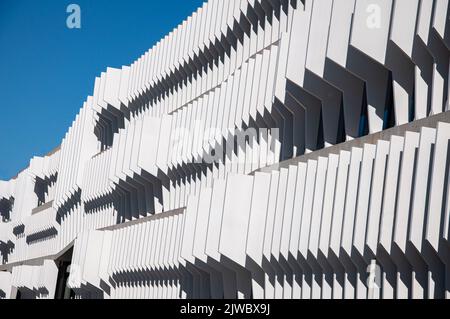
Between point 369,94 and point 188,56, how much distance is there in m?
14.8

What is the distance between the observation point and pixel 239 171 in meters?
24.7

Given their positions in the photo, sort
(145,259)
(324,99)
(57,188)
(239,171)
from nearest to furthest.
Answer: (324,99) < (239,171) < (145,259) < (57,188)

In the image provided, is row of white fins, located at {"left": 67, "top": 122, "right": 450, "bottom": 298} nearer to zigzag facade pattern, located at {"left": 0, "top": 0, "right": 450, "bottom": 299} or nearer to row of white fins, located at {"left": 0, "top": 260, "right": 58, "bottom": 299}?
zigzag facade pattern, located at {"left": 0, "top": 0, "right": 450, "bottom": 299}

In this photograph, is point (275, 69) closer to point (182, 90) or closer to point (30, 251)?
point (182, 90)

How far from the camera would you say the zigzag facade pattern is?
14.9 meters

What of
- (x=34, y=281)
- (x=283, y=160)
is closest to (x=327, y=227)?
(x=283, y=160)

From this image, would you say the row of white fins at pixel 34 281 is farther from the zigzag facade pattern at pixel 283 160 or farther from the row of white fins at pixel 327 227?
the row of white fins at pixel 327 227

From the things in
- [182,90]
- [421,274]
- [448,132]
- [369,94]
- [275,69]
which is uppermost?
[182,90]

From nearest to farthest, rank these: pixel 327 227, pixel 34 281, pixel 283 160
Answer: pixel 327 227, pixel 283 160, pixel 34 281

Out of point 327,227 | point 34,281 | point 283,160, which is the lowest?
point 327,227

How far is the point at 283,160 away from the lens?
864 inches

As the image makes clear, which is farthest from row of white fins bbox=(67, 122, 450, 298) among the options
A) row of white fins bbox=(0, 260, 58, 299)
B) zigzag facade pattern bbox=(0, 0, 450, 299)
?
row of white fins bbox=(0, 260, 58, 299)

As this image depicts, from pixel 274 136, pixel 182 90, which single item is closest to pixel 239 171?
pixel 274 136

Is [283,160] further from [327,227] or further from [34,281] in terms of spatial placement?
[34,281]
